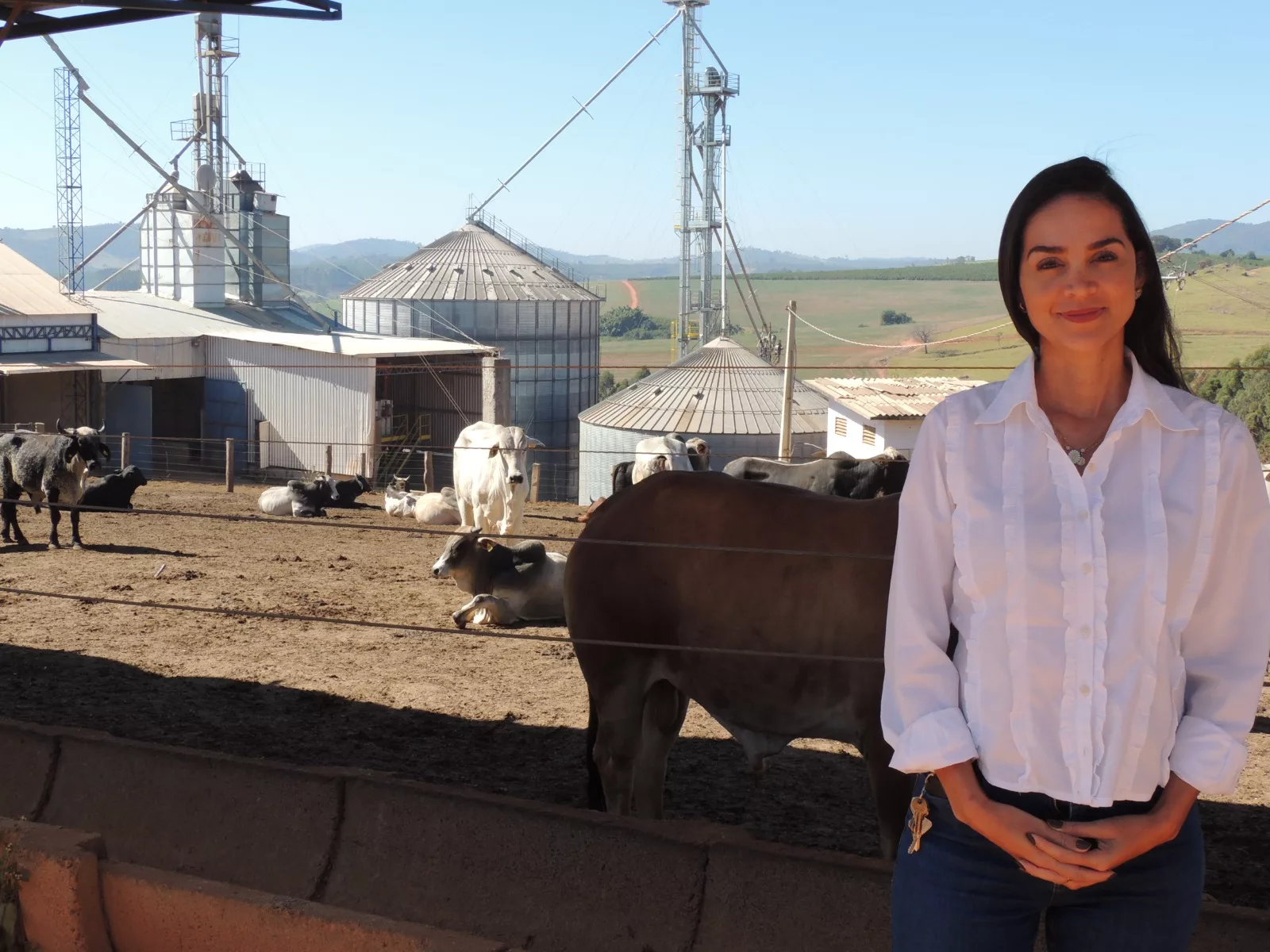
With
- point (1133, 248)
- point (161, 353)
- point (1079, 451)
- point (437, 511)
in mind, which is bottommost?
point (437, 511)

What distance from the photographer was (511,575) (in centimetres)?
1035

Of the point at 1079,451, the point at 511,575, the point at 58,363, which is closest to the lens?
the point at 1079,451

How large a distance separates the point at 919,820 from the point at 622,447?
108 feet

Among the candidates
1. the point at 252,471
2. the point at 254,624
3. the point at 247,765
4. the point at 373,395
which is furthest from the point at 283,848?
the point at 252,471

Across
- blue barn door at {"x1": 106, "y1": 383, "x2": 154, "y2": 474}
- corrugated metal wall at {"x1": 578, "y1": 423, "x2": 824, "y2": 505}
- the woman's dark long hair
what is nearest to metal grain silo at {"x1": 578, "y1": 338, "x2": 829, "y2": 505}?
corrugated metal wall at {"x1": 578, "y1": 423, "x2": 824, "y2": 505}

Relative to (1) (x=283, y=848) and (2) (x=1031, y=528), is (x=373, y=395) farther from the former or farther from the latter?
(2) (x=1031, y=528)

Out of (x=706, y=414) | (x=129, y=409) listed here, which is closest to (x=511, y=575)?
(x=129, y=409)

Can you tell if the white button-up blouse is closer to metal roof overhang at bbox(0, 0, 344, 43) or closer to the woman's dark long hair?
the woman's dark long hair

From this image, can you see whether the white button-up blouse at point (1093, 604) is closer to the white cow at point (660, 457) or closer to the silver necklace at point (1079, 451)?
the silver necklace at point (1079, 451)

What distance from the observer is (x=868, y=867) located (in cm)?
393

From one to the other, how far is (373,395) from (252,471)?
3.90 m

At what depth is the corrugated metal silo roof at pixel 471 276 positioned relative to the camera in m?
44.8

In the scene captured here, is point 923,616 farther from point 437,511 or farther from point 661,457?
point 437,511

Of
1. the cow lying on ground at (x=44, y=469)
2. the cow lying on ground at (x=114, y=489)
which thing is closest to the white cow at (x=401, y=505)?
the cow lying on ground at (x=114, y=489)
